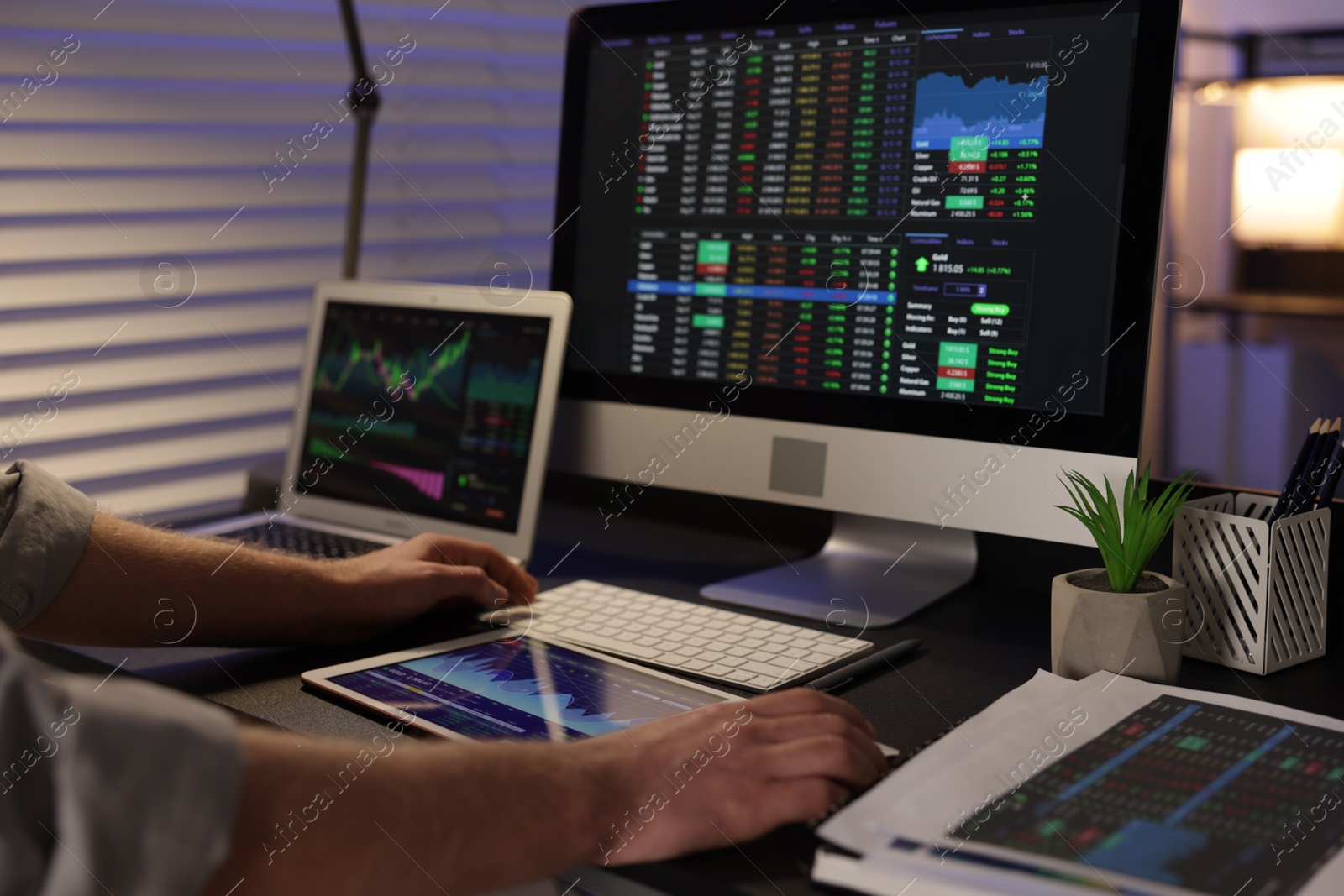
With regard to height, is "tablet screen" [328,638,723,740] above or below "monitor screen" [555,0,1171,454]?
below

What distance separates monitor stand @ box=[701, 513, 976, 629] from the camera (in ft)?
3.48

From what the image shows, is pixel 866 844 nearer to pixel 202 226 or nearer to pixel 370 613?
pixel 370 613

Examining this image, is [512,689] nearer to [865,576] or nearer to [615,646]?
[615,646]

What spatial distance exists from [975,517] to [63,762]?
0.76 metres

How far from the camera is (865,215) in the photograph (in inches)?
42.2

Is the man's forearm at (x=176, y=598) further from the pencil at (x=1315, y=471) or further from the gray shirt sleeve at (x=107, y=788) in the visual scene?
the pencil at (x=1315, y=471)

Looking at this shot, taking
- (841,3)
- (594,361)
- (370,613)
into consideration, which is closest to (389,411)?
(594,361)

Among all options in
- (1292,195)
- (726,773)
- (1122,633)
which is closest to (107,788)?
(726,773)

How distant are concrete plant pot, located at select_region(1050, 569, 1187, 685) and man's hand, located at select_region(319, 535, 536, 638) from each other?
0.50 metres

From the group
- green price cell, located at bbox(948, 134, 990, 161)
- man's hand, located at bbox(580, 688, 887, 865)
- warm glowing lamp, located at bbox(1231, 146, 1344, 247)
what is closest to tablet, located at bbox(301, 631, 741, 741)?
man's hand, located at bbox(580, 688, 887, 865)

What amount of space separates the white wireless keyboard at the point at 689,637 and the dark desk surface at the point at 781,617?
55 mm

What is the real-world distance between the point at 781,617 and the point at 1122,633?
32 cm

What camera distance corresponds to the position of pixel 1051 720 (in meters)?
0.71

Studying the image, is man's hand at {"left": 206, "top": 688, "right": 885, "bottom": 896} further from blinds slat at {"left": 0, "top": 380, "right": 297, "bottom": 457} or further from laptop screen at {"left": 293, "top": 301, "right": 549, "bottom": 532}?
blinds slat at {"left": 0, "top": 380, "right": 297, "bottom": 457}
